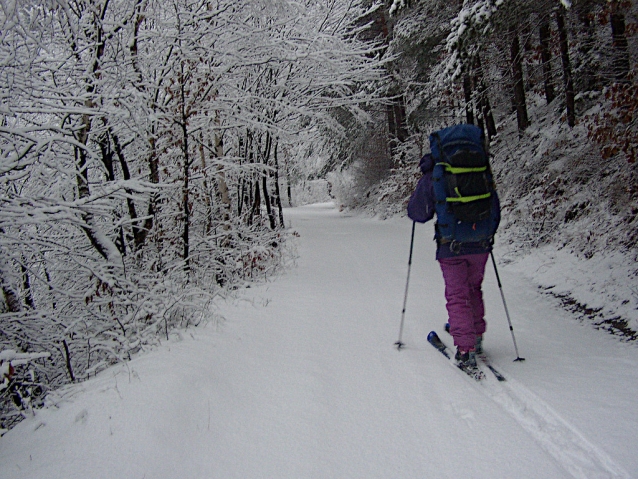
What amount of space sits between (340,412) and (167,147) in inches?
198

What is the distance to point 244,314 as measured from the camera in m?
4.97

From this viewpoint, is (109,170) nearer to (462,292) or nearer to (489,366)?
(462,292)

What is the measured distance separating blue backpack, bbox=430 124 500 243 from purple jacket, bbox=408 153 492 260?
0.24 feet

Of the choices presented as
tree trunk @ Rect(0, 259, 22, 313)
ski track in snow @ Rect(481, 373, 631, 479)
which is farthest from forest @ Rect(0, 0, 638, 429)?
ski track in snow @ Rect(481, 373, 631, 479)

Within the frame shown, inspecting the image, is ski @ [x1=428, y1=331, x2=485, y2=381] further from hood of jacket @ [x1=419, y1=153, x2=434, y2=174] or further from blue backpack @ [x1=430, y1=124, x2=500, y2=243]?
hood of jacket @ [x1=419, y1=153, x2=434, y2=174]

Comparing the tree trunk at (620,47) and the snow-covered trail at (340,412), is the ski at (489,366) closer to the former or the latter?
the snow-covered trail at (340,412)

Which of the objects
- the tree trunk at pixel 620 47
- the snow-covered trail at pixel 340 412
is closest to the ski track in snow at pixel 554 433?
the snow-covered trail at pixel 340 412

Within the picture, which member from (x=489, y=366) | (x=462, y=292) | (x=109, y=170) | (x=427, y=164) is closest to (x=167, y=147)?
(x=109, y=170)

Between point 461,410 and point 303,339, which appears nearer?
point 461,410

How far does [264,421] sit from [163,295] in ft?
8.21

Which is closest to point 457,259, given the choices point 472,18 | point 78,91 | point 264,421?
point 264,421

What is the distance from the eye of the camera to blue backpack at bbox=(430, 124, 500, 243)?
325cm

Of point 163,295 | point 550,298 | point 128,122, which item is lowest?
point 550,298

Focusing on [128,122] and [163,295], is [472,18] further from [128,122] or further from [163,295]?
[163,295]
